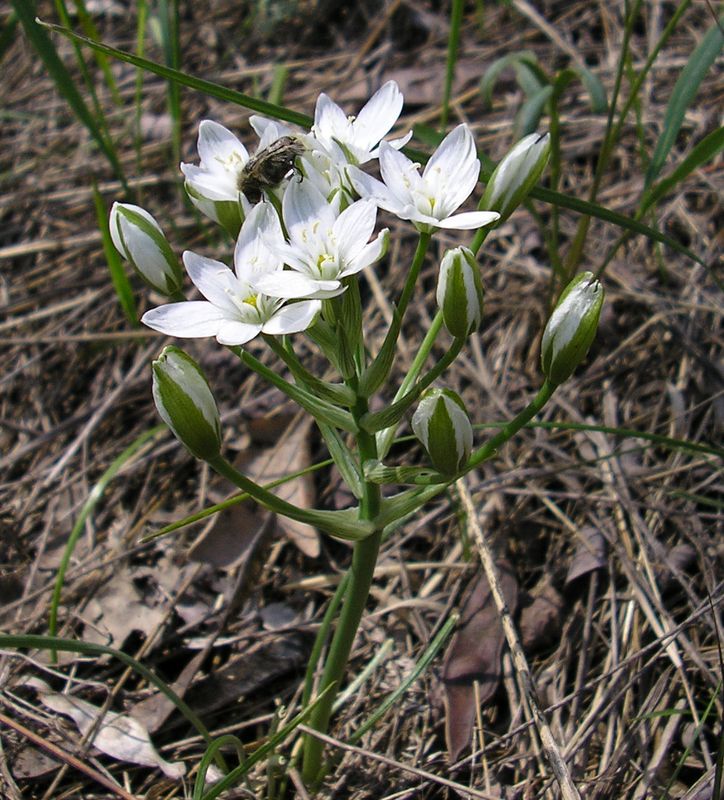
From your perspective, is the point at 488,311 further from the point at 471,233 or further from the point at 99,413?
the point at 99,413

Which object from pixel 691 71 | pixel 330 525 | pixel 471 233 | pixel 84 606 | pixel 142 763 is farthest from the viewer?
pixel 471 233

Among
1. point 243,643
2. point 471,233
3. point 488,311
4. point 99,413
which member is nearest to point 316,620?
point 243,643

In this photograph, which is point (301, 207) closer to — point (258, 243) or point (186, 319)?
point (258, 243)

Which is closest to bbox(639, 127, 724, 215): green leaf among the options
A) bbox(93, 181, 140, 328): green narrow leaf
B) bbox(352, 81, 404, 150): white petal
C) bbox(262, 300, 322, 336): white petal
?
bbox(352, 81, 404, 150): white petal

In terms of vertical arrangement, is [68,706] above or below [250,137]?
below

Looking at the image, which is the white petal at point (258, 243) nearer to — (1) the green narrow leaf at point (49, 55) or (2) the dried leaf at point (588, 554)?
(1) the green narrow leaf at point (49, 55)

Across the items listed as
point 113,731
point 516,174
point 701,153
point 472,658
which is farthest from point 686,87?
point 113,731
